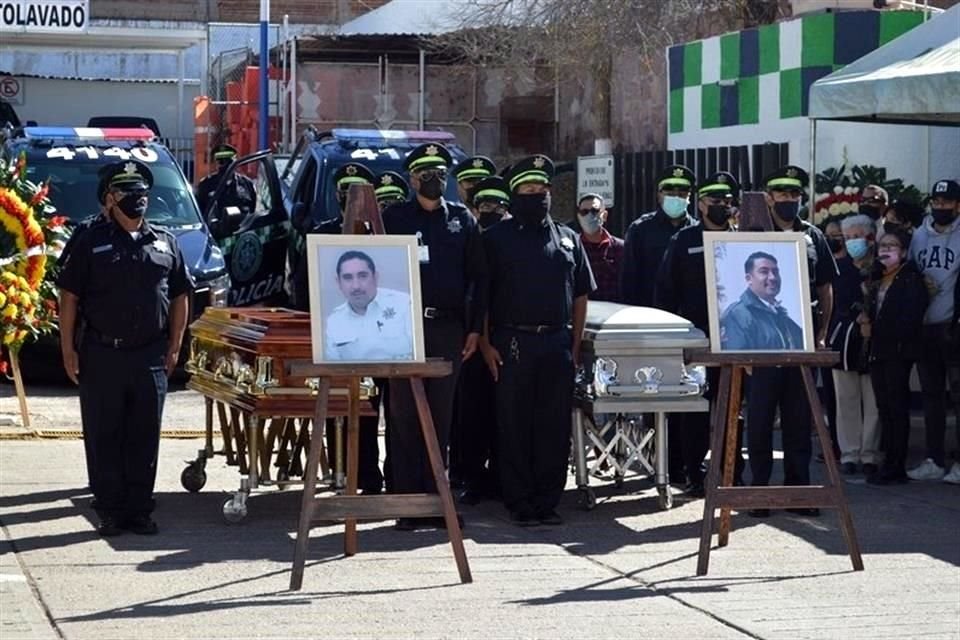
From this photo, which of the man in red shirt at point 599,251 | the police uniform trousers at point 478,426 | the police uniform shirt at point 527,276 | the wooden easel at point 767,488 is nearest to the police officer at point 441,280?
the police uniform shirt at point 527,276

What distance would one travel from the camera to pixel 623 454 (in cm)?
1197

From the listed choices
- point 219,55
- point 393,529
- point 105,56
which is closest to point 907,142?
point 393,529

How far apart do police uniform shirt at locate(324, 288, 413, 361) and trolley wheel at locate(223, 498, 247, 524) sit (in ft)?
5.97

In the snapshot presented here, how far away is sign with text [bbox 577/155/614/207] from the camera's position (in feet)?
61.3

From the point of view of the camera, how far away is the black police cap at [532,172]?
10.7m

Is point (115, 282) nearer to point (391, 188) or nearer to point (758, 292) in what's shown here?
point (391, 188)

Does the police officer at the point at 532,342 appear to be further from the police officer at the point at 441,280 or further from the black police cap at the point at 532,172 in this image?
the police officer at the point at 441,280

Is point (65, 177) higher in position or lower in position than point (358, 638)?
higher

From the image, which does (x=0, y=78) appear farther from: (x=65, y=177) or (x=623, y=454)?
(x=623, y=454)

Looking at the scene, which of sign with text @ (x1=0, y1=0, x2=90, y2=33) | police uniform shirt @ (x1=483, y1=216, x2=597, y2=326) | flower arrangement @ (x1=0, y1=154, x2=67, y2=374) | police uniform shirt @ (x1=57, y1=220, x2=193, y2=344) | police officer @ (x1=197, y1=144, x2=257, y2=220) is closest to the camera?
police uniform shirt @ (x1=57, y1=220, x2=193, y2=344)

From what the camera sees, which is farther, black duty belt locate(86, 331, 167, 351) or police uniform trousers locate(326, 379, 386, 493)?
police uniform trousers locate(326, 379, 386, 493)

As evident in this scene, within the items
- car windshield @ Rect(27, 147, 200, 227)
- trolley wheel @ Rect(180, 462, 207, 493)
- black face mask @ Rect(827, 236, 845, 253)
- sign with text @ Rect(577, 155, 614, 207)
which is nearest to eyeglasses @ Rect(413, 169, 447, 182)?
trolley wheel @ Rect(180, 462, 207, 493)

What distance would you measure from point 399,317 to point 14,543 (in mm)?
2467

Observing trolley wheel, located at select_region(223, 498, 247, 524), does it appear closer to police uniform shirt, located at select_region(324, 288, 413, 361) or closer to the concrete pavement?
the concrete pavement
